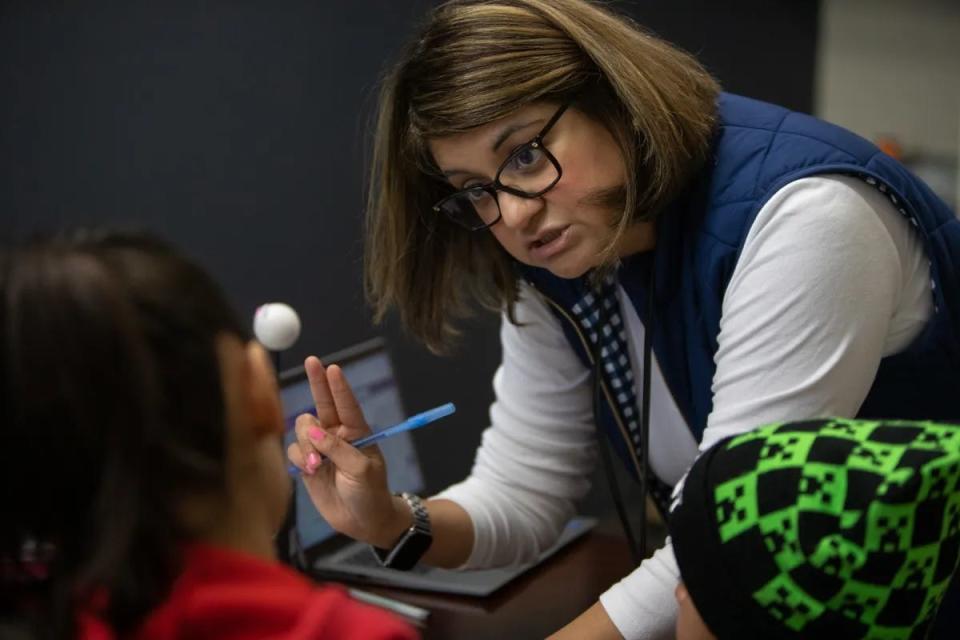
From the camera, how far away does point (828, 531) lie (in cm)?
87

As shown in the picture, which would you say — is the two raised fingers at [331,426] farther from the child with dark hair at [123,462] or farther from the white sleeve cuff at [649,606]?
the child with dark hair at [123,462]

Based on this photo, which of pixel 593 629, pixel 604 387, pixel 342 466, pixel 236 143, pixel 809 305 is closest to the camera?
pixel 809 305

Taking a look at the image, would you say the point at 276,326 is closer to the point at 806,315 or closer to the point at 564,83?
the point at 564,83

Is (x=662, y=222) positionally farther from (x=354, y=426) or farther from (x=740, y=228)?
(x=354, y=426)

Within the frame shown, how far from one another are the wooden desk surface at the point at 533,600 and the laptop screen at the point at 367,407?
0.16 metres

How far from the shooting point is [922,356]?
125 cm

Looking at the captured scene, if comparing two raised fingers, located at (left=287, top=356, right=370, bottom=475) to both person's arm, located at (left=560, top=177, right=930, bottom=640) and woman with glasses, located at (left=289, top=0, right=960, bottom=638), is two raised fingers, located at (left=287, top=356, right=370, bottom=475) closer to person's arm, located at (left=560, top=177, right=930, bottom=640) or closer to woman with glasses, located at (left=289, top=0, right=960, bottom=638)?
woman with glasses, located at (left=289, top=0, right=960, bottom=638)

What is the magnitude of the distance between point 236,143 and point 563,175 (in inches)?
38.1

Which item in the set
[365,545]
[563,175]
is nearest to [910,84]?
[365,545]

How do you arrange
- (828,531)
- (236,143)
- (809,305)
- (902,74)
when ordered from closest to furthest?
(828,531) < (809,305) < (236,143) < (902,74)

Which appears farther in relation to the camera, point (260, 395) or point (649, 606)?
point (649, 606)

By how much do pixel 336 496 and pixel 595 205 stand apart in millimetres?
456

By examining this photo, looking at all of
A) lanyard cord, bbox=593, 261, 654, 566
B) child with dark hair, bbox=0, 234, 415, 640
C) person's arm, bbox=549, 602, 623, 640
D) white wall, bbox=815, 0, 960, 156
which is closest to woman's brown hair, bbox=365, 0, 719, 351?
lanyard cord, bbox=593, 261, 654, 566

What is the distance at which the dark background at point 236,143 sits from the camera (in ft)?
6.37
